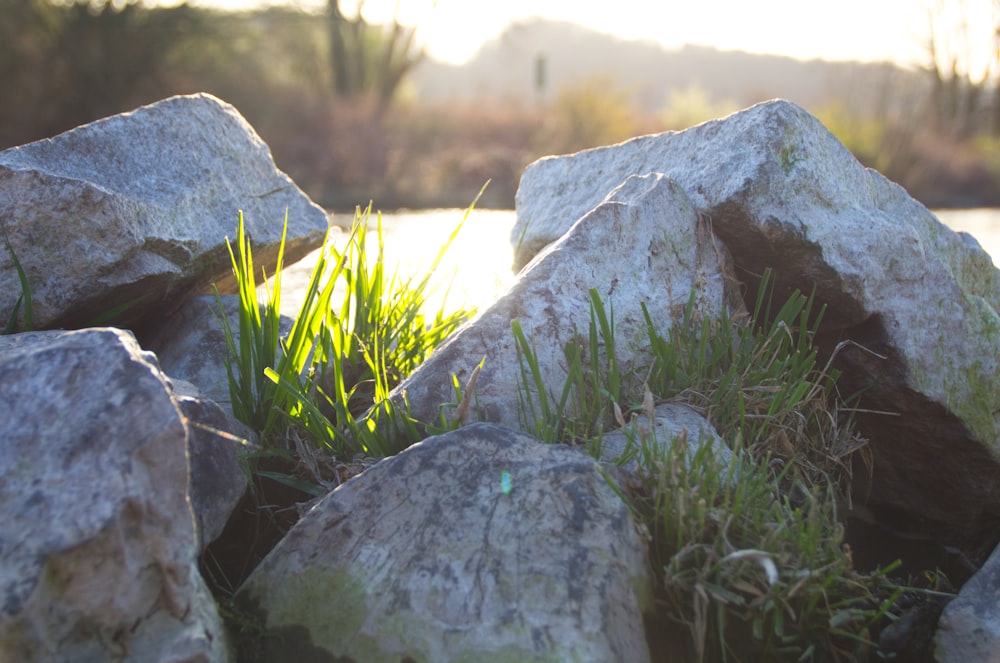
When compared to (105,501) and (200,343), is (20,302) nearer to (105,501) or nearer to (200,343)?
(200,343)

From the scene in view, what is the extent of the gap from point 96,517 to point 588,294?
1.37 meters

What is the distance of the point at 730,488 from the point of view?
1.73m

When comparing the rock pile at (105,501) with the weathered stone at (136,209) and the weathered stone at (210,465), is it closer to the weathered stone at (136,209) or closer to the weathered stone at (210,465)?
the weathered stone at (210,465)

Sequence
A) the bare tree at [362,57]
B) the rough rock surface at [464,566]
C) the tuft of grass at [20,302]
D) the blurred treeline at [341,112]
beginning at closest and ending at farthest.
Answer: the rough rock surface at [464,566]
the tuft of grass at [20,302]
the blurred treeline at [341,112]
the bare tree at [362,57]

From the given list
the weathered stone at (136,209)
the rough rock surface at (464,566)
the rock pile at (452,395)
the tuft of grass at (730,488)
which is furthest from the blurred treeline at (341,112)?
the rough rock surface at (464,566)

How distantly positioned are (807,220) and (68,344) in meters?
1.89

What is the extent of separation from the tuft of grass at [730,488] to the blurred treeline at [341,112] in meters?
13.7

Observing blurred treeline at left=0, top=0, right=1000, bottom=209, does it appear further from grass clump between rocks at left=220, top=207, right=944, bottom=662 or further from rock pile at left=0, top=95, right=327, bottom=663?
Result: rock pile at left=0, top=95, right=327, bottom=663

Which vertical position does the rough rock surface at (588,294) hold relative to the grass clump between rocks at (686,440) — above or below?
above

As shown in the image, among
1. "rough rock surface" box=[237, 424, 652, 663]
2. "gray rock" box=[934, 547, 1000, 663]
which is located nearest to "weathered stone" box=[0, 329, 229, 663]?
"rough rock surface" box=[237, 424, 652, 663]

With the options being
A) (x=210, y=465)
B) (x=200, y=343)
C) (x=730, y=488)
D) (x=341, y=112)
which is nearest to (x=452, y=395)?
(x=210, y=465)

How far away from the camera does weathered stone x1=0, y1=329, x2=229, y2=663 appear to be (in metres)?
1.34

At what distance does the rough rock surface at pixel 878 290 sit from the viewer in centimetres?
251

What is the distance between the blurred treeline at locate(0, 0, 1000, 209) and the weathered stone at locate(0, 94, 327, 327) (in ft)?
41.9
